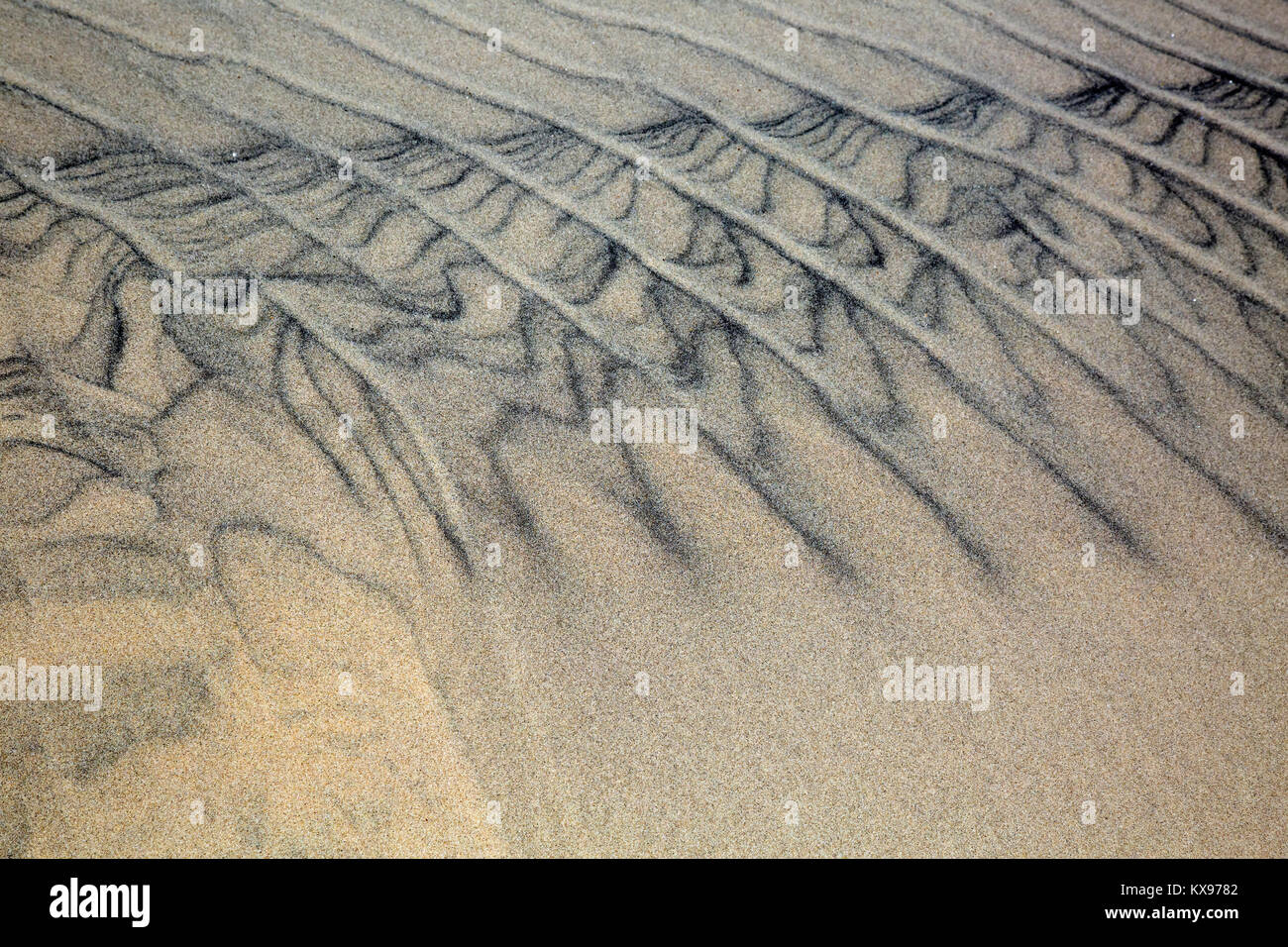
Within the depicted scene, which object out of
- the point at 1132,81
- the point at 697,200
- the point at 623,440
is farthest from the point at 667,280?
the point at 1132,81

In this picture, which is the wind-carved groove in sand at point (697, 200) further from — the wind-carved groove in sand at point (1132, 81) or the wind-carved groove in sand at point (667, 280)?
the wind-carved groove in sand at point (1132, 81)

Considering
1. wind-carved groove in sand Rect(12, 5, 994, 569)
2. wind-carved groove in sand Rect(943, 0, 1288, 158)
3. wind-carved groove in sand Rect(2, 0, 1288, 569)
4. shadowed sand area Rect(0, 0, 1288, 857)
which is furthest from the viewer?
wind-carved groove in sand Rect(943, 0, 1288, 158)

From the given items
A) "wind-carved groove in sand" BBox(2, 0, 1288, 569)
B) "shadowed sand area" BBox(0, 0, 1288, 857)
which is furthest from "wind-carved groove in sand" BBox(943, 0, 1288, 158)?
"wind-carved groove in sand" BBox(2, 0, 1288, 569)

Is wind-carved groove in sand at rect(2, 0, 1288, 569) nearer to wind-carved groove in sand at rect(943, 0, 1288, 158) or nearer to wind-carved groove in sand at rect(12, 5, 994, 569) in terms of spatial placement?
wind-carved groove in sand at rect(12, 5, 994, 569)

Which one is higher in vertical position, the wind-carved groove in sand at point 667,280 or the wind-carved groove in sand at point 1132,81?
the wind-carved groove in sand at point 1132,81

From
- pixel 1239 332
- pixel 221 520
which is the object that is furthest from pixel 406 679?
pixel 1239 332

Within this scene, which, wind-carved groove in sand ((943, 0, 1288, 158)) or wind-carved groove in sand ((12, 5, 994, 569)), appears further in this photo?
wind-carved groove in sand ((943, 0, 1288, 158))

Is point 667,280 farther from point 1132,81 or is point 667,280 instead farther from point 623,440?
point 1132,81

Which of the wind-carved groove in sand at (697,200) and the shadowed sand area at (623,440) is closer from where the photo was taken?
the shadowed sand area at (623,440)

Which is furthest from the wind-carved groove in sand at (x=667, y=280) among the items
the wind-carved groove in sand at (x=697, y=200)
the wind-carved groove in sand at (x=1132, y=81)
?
the wind-carved groove in sand at (x=1132, y=81)
